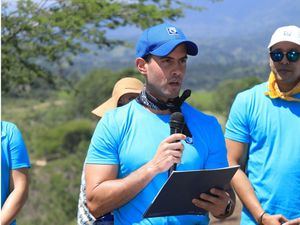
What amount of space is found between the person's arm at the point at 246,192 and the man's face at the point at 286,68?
45cm

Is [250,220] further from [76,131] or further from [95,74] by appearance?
[95,74]

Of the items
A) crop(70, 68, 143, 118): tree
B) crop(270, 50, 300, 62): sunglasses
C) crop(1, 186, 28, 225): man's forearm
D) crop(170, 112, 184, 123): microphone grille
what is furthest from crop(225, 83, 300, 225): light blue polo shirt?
crop(70, 68, 143, 118): tree

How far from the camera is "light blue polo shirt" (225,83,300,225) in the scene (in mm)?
3615

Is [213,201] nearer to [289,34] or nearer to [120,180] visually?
[120,180]

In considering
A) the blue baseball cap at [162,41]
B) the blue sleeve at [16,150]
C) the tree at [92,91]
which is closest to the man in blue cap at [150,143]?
the blue baseball cap at [162,41]

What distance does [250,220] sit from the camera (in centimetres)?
376

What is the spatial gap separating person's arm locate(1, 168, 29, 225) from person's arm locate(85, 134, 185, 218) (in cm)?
72

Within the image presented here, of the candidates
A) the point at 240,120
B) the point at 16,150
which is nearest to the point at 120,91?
the point at 240,120

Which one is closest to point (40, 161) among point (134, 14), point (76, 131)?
point (76, 131)

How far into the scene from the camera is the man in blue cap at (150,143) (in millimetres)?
2699

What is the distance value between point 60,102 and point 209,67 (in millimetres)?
61257

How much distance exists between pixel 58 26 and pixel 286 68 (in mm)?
10325

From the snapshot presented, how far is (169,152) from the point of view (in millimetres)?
2490

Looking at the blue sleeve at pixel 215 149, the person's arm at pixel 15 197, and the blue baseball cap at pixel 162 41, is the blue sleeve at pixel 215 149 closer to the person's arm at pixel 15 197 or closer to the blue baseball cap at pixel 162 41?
the blue baseball cap at pixel 162 41
